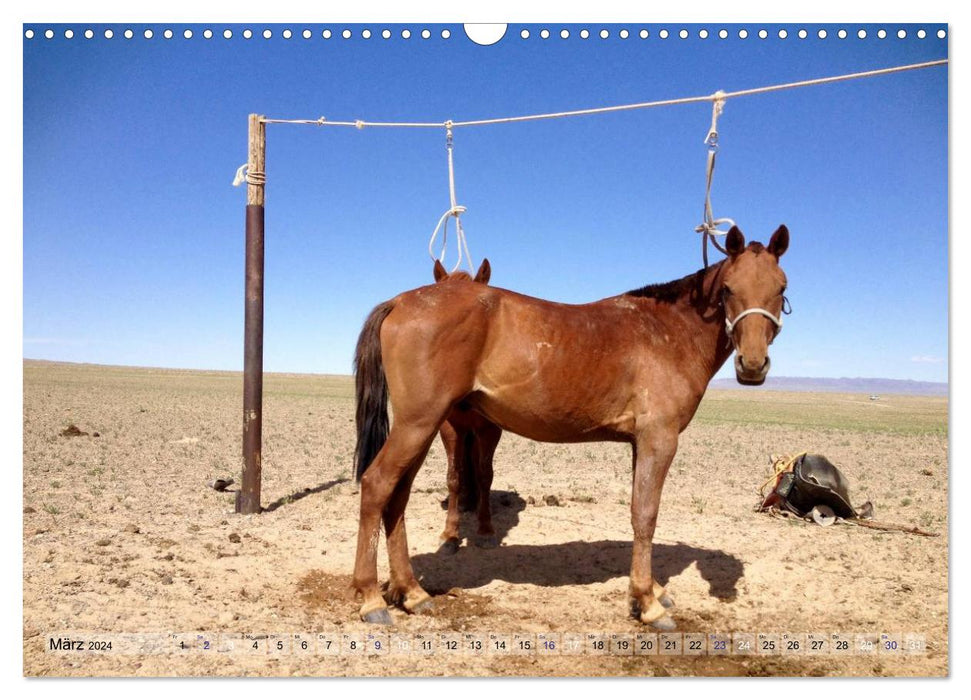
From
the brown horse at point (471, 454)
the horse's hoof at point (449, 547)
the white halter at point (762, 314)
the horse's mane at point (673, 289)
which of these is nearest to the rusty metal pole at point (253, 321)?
the brown horse at point (471, 454)

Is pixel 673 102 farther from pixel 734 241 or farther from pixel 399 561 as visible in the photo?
pixel 399 561

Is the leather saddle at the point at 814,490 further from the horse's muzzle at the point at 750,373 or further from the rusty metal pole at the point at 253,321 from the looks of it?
the rusty metal pole at the point at 253,321

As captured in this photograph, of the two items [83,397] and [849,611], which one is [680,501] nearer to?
[849,611]

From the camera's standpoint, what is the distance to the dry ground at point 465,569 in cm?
378

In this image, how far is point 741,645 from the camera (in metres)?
3.84

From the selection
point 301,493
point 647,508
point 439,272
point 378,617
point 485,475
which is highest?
point 439,272

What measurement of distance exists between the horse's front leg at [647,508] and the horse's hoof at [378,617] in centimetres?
180

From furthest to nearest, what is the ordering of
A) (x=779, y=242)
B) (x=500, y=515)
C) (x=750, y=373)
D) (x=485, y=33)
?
(x=500, y=515) < (x=779, y=242) < (x=750, y=373) < (x=485, y=33)

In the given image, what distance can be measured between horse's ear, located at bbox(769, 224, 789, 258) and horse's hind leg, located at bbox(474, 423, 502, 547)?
3.34 meters

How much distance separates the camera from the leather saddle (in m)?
7.69

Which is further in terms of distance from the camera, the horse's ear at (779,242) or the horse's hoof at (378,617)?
the horse's hoof at (378,617)

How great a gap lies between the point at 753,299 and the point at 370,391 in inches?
110

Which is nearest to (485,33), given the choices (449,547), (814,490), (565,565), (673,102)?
(673,102)

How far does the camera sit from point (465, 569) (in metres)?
5.89
